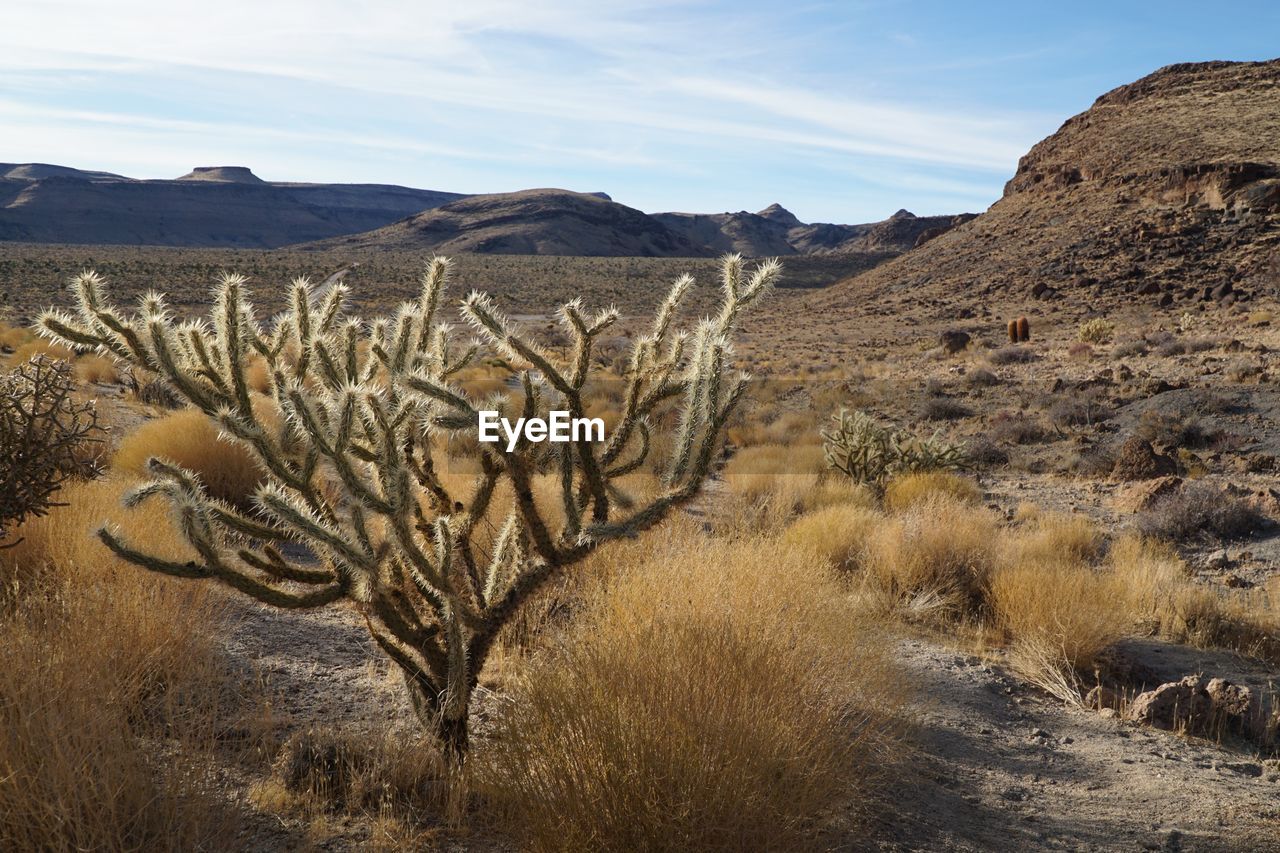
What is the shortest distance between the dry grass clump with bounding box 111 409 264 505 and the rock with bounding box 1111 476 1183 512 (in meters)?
9.09

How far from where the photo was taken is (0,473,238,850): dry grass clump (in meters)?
2.67

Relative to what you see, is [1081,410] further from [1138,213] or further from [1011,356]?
[1138,213]

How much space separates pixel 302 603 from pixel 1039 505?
9232 millimetres

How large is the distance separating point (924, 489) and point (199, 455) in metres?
7.42

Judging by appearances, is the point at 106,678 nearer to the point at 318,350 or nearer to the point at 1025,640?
the point at 318,350

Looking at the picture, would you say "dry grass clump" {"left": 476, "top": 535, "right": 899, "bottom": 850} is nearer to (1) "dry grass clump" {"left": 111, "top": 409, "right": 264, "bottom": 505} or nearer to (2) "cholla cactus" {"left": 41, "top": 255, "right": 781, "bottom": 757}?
(2) "cholla cactus" {"left": 41, "top": 255, "right": 781, "bottom": 757}

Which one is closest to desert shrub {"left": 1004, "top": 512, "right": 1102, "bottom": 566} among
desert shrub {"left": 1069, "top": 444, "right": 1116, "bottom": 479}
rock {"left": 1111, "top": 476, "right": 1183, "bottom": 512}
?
rock {"left": 1111, "top": 476, "right": 1183, "bottom": 512}

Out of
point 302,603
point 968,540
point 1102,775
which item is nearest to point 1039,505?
point 968,540

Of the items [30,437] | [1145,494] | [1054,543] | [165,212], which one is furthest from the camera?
[165,212]

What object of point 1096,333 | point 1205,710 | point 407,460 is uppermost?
point 1096,333

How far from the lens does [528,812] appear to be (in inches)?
121

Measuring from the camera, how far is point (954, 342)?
2706 cm

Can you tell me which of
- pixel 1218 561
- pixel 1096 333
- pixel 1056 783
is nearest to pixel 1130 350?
pixel 1096 333

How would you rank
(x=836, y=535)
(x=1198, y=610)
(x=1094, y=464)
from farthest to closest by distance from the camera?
1. (x=1094, y=464)
2. (x=836, y=535)
3. (x=1198, y=610)
